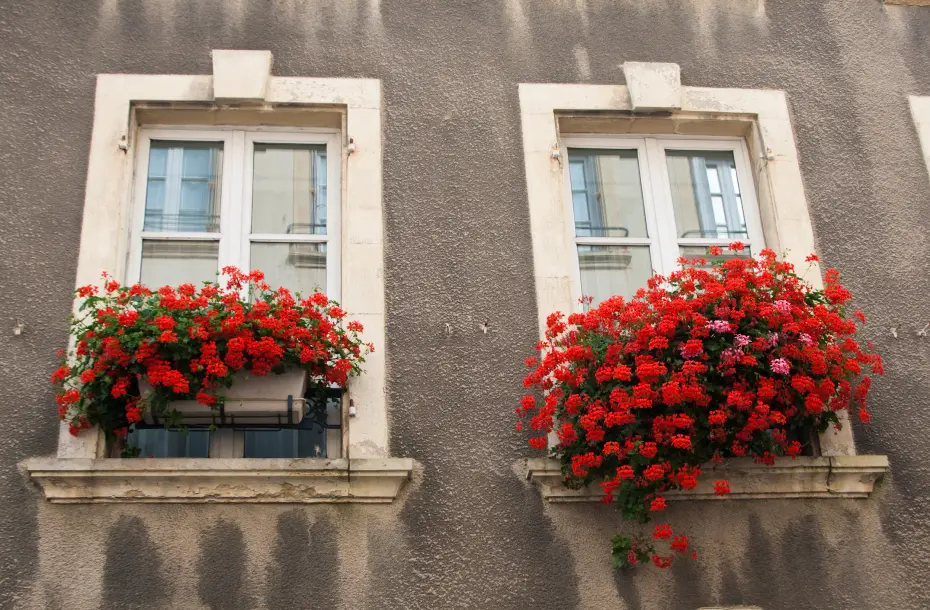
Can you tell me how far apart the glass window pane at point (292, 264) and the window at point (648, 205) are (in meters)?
1.57

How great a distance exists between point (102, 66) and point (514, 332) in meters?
3.07

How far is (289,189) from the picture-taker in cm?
720

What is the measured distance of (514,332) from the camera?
666cm

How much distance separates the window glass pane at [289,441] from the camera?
631 cm

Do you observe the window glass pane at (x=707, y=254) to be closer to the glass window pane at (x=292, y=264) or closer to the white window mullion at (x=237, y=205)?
the glass window pane at (x=292, y=264)

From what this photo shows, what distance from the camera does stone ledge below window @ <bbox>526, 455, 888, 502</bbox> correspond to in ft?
20.3

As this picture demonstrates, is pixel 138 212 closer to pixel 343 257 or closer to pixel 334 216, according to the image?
pixel 334 216

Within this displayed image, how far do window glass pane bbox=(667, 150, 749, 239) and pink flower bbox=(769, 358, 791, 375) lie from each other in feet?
5.13

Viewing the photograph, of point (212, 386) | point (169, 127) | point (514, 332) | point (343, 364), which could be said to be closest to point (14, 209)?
point (169, 127)

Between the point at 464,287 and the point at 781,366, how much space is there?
187 centimetres

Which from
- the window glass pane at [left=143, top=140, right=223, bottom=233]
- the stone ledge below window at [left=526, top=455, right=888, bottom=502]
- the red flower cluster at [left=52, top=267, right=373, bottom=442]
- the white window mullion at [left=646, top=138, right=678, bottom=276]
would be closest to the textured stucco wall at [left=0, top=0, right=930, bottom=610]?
the stone ledge below window at [left=526, top=455, right=888, bottom=502]

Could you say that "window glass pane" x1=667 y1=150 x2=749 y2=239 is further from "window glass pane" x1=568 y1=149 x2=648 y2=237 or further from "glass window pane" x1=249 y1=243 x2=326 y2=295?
"glass window pane" x1=249 y1=243 x2=326 y2=295

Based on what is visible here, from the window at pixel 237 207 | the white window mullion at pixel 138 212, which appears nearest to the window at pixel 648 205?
the window at pixel 237 207

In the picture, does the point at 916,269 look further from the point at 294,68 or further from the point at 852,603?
the point at 294,68
